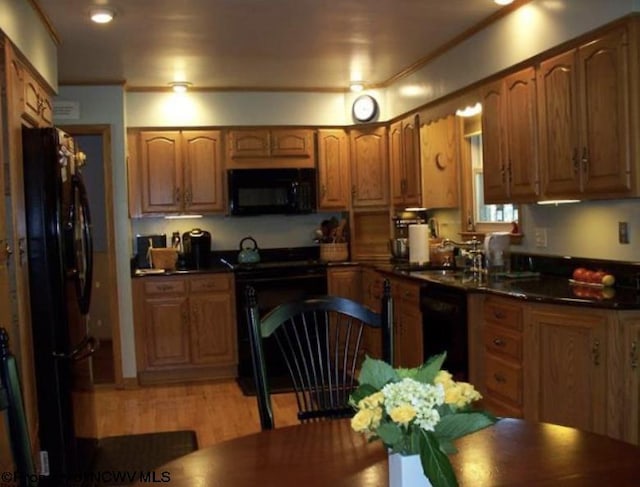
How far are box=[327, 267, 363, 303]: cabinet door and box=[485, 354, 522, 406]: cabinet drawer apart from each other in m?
2.22

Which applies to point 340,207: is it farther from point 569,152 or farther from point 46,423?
point 46,423

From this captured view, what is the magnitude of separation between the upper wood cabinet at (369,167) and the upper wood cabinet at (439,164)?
28.7 inches

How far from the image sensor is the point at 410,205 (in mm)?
5562

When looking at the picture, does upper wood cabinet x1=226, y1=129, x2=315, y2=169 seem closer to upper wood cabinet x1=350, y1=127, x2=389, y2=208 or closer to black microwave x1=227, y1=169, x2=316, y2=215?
black microwave x1=227, y1=169, x2=316, y2=215

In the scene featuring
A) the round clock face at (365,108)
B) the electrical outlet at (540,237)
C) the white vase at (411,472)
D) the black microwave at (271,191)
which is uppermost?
the round clock face at (365,108)

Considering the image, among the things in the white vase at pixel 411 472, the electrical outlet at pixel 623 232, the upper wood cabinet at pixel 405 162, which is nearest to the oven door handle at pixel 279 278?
the upper wood cabinet at pixel 405 162

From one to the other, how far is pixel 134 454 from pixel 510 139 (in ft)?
9.14

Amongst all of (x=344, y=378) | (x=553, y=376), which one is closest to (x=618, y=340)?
(x=553, y=376)

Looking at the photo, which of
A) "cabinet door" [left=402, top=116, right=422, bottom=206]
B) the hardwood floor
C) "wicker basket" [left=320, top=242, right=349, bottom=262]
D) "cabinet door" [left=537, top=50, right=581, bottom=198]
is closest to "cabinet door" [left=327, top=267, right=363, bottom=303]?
"wicker basket" [left=320, top=242, right=349, bottom=262]

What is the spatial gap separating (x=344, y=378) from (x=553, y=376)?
1501mm

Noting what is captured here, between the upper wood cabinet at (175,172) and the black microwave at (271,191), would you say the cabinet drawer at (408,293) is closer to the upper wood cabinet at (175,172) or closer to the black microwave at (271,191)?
the black microwave at (271,191)

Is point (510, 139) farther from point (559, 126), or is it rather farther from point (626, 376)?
point (626, 376)

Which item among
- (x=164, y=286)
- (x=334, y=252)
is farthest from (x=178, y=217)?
(x=334, y=252)

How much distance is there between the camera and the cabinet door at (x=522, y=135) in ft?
12.2
